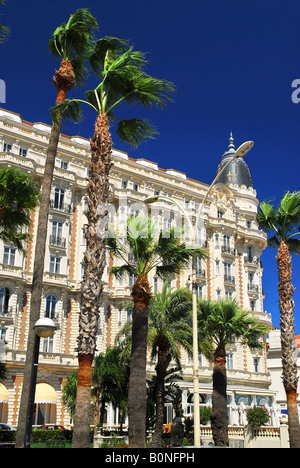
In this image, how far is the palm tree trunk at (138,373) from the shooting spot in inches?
725

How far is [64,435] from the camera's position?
31562 millimetres

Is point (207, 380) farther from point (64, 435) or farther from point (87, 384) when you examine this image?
point (87, 384)

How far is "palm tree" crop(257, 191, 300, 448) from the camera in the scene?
2490cm

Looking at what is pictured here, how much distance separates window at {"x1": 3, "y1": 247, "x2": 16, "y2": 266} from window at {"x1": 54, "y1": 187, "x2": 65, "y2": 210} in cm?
586

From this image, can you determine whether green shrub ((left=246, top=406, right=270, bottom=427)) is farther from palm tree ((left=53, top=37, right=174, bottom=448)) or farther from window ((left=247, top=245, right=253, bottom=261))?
window ((left=247, top=245, right=253, bottom=261))

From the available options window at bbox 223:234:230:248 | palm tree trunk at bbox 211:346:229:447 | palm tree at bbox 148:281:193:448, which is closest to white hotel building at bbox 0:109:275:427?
window at bbox 223:234:230:248

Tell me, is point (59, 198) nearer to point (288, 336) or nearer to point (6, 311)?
point (6, 311)

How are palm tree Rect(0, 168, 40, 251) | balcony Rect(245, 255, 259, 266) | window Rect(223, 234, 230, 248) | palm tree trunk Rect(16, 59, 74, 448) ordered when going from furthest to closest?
balcony Rect(245, 255, 259, 266)
window Rect(223, 234, 230, 248)
palm tree Rect(0, 168, 40, 251)
palm tree trunk Rect(16, 59, 74, 448)

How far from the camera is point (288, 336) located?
84.8 feet

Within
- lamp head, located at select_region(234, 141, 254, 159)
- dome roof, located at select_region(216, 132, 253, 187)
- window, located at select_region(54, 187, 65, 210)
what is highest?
dome roof, located at select_region(216, 132, 253, 187)

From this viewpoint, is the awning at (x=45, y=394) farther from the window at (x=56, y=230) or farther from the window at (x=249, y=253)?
the window at (x=249, y=253)

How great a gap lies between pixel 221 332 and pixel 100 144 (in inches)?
517

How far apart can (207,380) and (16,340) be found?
19174mm

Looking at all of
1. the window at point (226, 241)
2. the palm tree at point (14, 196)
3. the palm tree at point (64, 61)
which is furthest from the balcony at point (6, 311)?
the window at point (226, 241)
